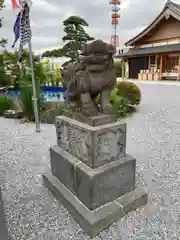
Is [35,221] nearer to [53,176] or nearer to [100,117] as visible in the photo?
[53,176]

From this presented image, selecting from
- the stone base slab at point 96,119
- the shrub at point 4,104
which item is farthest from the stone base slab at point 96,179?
the shrub at point 4,104

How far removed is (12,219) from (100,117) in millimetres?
1317

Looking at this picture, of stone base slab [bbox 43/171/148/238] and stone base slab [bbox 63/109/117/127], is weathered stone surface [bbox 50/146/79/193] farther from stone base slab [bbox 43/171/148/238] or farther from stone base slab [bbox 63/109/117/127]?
stone base slab [bbox 63/109/117/127]

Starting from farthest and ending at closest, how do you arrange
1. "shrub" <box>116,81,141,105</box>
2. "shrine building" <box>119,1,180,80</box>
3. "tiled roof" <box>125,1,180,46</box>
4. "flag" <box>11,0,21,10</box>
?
"shrine building" <box>119,1,180,80</box>, "tiled roof" <box>125,1,180,46</box>, "shrub" <box>116,81,141,105</box>, "flag" <box>11,0,21,10</box>

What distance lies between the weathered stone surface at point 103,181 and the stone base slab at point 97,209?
0.05 meters

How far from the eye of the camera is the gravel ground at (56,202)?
169 centimetres

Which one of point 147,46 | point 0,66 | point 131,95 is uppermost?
point 147,46

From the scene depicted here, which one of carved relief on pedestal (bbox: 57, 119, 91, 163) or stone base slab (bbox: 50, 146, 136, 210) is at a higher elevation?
carved relief on pedestal (bbox: 57, 119, 91, 163)

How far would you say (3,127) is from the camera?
4988mm

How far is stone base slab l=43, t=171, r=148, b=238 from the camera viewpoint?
169 centimetres

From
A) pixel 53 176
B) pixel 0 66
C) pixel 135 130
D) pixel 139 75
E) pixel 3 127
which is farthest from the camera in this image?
pixel 139 75

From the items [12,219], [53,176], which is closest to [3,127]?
[53,176]

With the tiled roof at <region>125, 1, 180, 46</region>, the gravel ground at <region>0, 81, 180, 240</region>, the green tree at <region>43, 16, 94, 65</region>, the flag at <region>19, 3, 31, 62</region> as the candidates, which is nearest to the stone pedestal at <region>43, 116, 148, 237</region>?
the gravel ground at <region>0, 81, 180, 240</region>

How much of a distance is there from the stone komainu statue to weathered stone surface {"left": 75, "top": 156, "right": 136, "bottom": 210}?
53 centimetres
